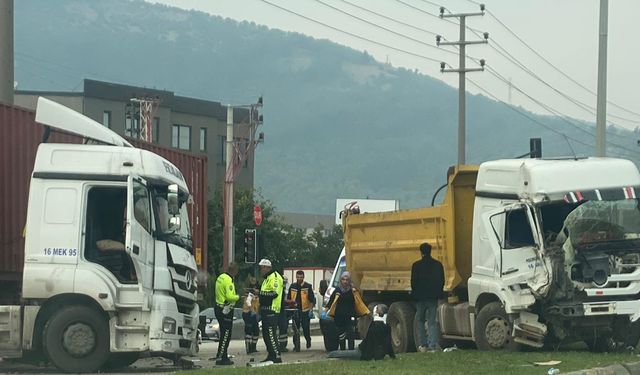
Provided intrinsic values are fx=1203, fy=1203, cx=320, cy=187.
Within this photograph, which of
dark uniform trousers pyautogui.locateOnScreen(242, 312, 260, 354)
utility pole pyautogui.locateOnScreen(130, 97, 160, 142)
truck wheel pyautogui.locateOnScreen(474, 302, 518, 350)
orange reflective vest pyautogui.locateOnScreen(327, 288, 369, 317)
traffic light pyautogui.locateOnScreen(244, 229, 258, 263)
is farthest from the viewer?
utility pole pyautogui.locateOnScreen(130, 97, 160, 142)

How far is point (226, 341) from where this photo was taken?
19703 mm

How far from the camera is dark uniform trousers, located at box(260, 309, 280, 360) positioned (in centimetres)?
1936

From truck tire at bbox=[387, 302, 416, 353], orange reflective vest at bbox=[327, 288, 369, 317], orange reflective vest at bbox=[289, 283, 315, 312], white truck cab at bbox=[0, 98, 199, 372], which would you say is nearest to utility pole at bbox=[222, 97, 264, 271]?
orange reflective vest at bbox=[289, 283, 315, 312]

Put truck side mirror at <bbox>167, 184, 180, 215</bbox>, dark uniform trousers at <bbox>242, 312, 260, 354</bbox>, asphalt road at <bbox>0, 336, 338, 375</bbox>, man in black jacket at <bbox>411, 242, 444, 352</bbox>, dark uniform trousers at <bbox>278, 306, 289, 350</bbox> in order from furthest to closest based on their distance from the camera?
dark uniform trousers at <bbox>278, 306, 289, 350</bbox>
dark uniform trousers at <bbox>242, 312, 260, 354</bbox>
man in black jacket at <bbox>411, 242, 444, 352</bbox>
asphalt road at <bbox>0, 336, 338, 375</bbox>
truck side mirror at <bbox>167, 184, 180, 215</bbox>

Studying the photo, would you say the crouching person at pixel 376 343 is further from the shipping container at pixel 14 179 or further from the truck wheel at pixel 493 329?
the shipping container at pixel 14 179

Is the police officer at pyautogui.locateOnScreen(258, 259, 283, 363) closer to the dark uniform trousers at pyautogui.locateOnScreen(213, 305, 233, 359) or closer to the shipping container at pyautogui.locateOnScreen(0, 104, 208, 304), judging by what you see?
the dark uniform trousers at pyautogui.locateOnScreen(213, 305, 233, 359)

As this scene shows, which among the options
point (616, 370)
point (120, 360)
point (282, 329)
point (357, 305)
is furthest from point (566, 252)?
point (282, 329)

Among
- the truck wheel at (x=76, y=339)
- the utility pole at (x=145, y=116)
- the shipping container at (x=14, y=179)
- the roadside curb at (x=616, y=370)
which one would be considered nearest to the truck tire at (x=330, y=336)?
the truck wheel at (x=76, y=339)

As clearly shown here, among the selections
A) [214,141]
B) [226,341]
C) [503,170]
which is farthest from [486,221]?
[214,141]

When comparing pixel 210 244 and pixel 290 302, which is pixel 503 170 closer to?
pixel 290 302

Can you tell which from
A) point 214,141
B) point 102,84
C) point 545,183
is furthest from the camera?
point 214,141

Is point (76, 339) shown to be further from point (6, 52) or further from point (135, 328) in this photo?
point (6, 52)

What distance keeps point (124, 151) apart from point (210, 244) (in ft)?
139

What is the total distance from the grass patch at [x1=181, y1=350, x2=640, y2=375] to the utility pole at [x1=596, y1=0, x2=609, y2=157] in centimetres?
866
